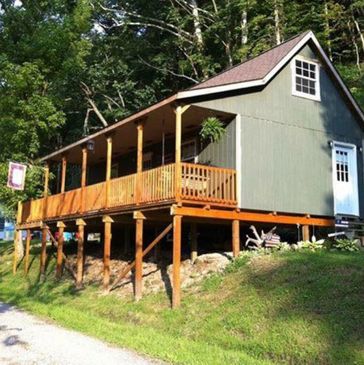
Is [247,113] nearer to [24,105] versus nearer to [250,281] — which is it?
[250,281]

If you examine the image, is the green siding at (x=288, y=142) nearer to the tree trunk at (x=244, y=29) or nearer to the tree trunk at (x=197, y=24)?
the tree trunk at (x=244, y=29)

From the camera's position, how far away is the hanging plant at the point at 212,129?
1628cm

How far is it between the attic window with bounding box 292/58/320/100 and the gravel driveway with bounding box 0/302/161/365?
11.1 meters

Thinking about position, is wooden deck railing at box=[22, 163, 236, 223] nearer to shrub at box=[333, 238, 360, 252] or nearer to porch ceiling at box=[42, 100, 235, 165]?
porch ceiling at box=[42, 100, 235, 165]

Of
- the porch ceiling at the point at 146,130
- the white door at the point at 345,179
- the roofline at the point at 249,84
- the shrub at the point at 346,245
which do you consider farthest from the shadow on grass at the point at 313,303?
the porch ceiling at the point at 146,130

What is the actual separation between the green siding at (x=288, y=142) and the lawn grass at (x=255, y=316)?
108 inches

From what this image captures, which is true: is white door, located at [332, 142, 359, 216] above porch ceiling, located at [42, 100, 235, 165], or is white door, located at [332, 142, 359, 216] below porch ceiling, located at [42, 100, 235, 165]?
below

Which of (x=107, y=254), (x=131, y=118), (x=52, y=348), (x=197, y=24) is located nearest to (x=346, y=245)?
(x=131, y=118)

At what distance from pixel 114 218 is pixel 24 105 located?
1054 cm

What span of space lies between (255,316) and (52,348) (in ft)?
13.7

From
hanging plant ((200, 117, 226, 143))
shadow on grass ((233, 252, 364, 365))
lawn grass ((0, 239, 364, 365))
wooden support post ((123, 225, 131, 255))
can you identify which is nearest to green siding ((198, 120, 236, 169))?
hanging plant ((200, 117, 226, 143))

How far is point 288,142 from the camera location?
1759 centimetres

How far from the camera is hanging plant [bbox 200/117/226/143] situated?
1628 centimetres

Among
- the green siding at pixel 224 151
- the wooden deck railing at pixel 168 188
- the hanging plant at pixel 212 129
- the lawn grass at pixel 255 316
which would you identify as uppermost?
the hanging plant at pixel 212 129
